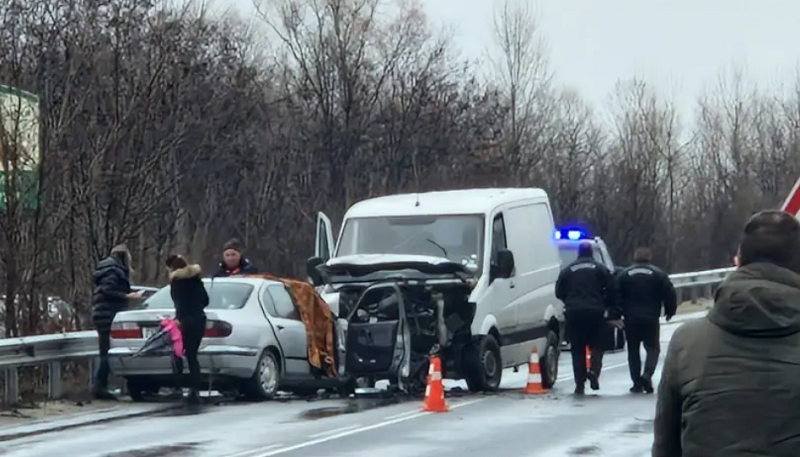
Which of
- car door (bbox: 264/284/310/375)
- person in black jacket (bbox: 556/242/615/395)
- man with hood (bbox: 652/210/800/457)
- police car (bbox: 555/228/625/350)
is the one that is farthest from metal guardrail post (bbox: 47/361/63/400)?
man with hood (bbox: 652/210/800/457)

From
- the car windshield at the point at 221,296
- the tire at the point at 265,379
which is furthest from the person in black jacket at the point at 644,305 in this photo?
the car windshield at the point at 221,296

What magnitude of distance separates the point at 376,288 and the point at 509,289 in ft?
6.76

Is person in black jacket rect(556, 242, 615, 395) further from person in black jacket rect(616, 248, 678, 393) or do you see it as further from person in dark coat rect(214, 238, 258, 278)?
person in dark coat rect(214, 238, 258, 278)

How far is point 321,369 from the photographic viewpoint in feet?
60.3

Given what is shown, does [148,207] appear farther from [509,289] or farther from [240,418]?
[240,418]

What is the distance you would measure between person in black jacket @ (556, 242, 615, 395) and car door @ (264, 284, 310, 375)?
10.1 feet

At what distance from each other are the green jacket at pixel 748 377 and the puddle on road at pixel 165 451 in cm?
857

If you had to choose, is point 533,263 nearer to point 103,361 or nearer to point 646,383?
point 646,383

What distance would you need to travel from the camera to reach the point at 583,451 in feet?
41.2

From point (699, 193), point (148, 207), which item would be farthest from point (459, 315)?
point (699, 193)

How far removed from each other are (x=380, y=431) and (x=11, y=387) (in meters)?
5.03

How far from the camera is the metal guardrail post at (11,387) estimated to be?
55.6 feet

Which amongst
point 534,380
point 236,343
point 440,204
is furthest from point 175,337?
point 534,380

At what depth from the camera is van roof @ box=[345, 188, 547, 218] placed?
1850cm
